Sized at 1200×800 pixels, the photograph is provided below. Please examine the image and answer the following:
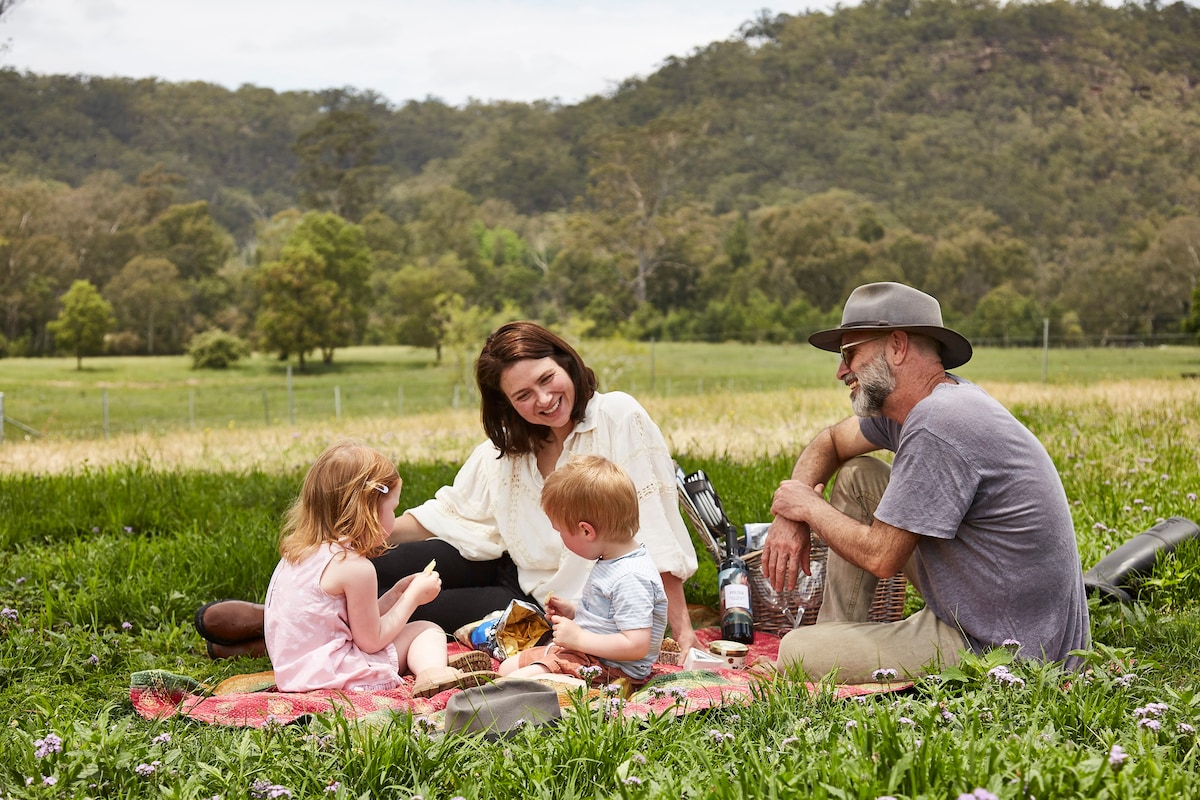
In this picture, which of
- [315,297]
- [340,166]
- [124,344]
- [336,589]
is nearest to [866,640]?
[336,589]

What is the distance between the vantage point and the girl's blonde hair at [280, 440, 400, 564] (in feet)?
12.6

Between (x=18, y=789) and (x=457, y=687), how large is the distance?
1.43 meters

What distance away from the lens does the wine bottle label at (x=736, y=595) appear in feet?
15.4

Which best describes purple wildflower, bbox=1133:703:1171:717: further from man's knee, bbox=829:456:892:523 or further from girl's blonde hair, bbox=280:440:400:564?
girl's blonde hair, bbox=280:440:400:564

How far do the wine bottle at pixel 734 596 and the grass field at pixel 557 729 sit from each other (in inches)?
31.4

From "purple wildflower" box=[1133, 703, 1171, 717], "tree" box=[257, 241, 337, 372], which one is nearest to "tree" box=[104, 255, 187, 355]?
"tree" box=[257, 241, 337, 372]

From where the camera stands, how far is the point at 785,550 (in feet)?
12.6

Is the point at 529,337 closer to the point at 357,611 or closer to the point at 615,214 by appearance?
the point at 357,611

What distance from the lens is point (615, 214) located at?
6259 centimetres

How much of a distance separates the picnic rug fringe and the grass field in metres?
0.08

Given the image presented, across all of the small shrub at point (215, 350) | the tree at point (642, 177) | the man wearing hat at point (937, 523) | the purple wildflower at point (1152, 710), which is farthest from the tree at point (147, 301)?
the purple wildflower at point (1152, 710)

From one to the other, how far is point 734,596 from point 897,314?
1.69 metres

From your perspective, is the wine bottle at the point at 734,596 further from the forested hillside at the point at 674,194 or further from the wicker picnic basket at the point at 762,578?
the forested hillside at the point at 674,194

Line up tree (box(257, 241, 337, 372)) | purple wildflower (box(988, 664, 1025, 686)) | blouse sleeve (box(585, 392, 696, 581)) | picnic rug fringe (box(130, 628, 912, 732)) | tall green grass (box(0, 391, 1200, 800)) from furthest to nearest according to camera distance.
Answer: tree (box(257, 241, 337, 372)) < blouse sleeve (box(585, 392, 696, 581)) < picnic rug fringe (box(130, 628, 912, 732)) < purple wildflower (box(988, 664, 1025, 686)) < tall green grass (box(0, 391, 1200, 800))
